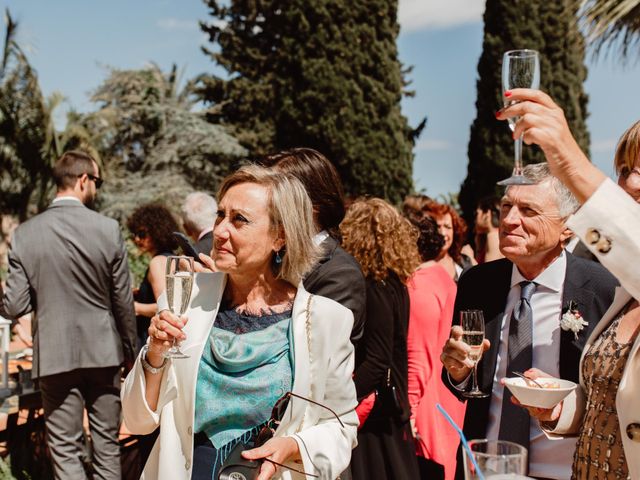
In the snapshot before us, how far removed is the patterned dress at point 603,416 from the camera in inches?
67.4

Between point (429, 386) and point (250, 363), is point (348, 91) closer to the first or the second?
point (429, 386)

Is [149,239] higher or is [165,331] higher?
[149,239]

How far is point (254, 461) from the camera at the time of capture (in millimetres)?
1954

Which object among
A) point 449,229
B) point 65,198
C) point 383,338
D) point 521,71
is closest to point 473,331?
point 521,71

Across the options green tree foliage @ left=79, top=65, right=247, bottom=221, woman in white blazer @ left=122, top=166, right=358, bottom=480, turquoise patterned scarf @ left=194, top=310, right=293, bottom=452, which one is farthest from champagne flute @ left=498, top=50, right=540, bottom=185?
green tree foliage @ left=79, top=65, right=247, bottom=221

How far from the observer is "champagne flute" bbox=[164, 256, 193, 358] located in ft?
6.62

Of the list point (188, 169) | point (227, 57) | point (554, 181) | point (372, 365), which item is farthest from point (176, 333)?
point (227, 57)

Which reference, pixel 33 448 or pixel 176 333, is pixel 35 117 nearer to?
pixel 33 448

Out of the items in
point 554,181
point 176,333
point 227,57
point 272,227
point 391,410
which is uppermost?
point 227,57

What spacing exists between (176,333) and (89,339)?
2.88 m

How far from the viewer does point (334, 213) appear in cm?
306

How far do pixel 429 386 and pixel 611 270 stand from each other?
3180 mm

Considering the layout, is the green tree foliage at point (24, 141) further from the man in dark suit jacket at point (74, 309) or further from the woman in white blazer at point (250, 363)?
the woman in white blazer at point (250, 363)

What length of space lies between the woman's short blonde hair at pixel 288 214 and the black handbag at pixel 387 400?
1.58 m
